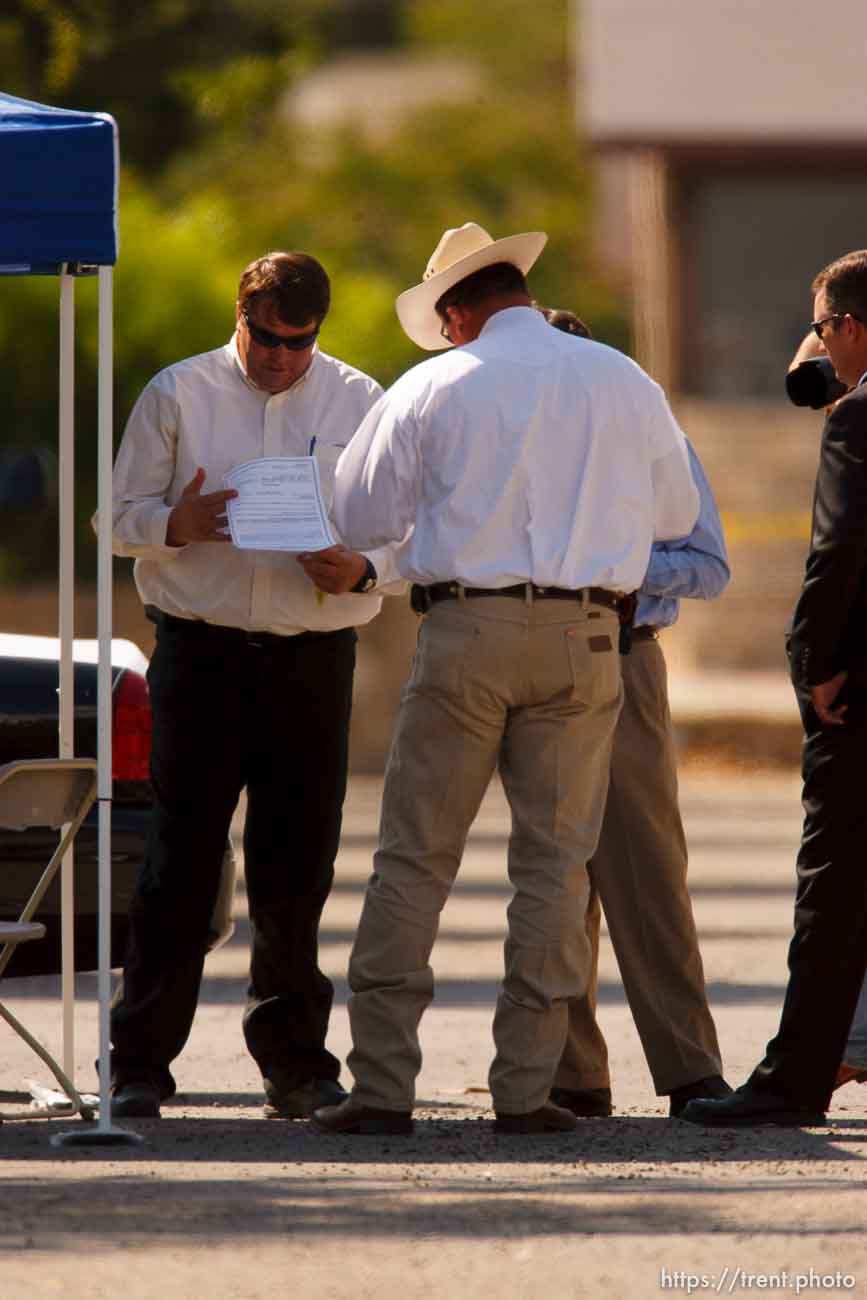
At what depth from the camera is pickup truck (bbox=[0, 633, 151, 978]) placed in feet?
23.2

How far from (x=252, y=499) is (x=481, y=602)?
657 millimetres

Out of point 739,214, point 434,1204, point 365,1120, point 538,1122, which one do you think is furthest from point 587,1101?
point 739,214

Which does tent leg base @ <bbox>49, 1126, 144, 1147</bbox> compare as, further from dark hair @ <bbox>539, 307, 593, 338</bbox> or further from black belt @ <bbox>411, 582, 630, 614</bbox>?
dark hair @ <bbox>539, 307, 593, 338</bbox>

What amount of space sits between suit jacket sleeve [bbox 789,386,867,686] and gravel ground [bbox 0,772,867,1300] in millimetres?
1125

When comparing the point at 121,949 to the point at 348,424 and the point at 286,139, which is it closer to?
the point at 348,424

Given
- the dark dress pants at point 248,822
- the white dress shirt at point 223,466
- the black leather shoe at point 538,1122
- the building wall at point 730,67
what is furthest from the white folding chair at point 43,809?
the building wall at point 730,67

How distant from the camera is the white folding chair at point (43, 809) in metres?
6.38

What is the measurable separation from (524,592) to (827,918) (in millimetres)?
1063

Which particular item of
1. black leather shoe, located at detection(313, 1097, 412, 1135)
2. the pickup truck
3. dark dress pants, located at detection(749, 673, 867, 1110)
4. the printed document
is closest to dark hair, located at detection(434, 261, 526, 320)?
the printed document

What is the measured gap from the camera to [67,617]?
261 inches

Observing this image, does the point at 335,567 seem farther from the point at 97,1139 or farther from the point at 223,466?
the point at 97,1139

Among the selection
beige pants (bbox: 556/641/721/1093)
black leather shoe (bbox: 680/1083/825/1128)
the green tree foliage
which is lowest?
black leather shoe (bbox: 680/1083/825/1128)

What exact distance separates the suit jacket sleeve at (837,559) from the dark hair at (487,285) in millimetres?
809

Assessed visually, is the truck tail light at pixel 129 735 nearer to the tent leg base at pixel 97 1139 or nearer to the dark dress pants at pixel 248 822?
the dark dress pants at pixel 248 822
